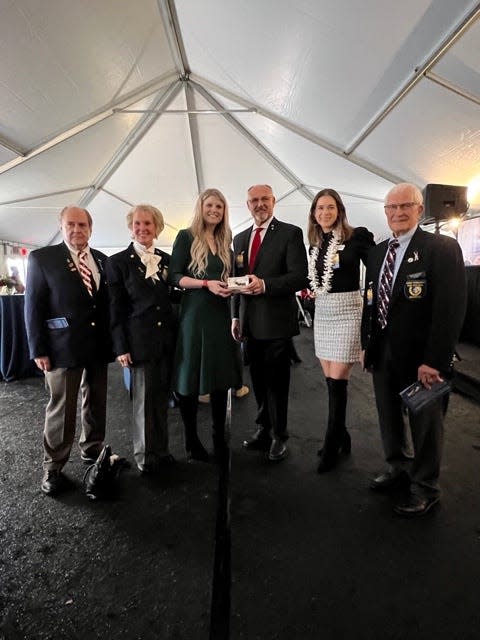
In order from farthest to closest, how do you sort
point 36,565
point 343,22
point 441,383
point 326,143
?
point 326,143, point 343,22, point 441,383, point 36,565

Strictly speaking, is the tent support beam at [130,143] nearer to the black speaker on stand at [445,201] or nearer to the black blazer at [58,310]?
the black speaker on stand at [445,201]

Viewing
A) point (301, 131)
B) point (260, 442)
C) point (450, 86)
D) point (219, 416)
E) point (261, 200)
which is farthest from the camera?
point (301, 131)

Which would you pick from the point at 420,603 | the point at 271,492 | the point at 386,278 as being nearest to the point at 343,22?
the point at 386,278

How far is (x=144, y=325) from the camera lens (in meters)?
1.95

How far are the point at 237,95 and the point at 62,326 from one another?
218 inches

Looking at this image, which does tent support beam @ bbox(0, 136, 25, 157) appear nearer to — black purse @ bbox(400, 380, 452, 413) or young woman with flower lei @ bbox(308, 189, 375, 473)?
young woman with flower lei @ bbox(308, 189, 375, 473)

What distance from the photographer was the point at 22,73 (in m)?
3.75

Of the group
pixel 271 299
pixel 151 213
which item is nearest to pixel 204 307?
pixel 271 299

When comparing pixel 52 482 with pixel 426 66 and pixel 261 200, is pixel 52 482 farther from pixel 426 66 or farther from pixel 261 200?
pixel 426 66

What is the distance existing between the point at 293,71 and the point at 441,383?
453 cm

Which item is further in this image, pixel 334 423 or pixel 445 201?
pixel 445 201

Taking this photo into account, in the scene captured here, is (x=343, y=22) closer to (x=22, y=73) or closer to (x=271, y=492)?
(x=22, y=73)

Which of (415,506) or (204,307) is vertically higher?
(204,307)

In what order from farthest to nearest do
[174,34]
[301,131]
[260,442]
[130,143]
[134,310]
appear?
[130,143] < [301,131] < [174,34] < [260,442] < [134,310]
